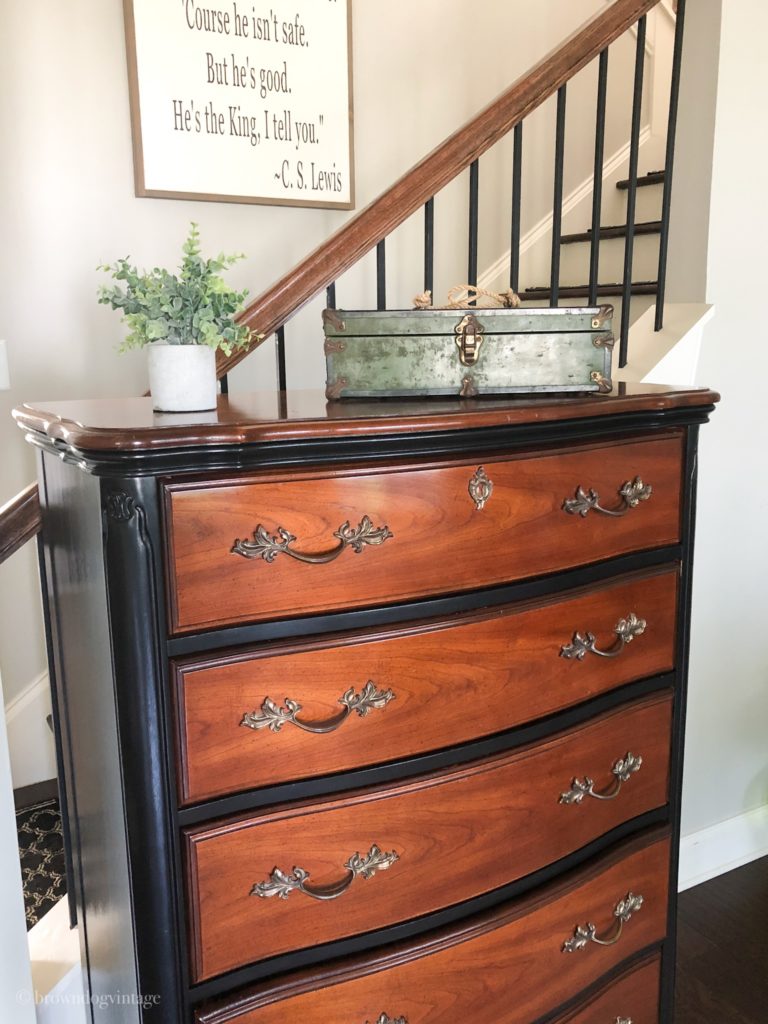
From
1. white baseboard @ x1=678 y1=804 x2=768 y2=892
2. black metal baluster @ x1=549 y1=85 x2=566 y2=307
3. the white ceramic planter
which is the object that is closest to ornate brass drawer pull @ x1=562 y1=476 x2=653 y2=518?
the white ceramic planter

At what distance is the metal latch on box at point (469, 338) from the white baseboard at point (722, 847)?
1657mm

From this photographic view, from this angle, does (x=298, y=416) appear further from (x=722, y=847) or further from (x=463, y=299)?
(x=722, y=847)

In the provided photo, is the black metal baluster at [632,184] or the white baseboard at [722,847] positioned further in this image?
the white baseboard at [722,847]

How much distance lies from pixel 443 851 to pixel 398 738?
0.18m

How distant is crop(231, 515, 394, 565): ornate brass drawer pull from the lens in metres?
0.93

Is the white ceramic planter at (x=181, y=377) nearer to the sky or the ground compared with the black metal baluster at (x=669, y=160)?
nearer to the ground

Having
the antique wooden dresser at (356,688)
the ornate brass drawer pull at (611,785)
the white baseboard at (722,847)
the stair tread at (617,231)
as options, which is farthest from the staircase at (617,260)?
the white baseboard at (722,847)

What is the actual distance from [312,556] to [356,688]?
18cm

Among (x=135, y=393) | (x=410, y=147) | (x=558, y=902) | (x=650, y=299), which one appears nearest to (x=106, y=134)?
(x=135, y=393)

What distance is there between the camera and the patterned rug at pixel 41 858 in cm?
184

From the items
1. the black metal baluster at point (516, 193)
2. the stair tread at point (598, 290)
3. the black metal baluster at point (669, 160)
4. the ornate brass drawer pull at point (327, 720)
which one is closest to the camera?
the ornate brass drawer pull at point (327, 720)

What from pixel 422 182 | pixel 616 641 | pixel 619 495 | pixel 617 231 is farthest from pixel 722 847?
pixel 422 182

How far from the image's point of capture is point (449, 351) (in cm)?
119

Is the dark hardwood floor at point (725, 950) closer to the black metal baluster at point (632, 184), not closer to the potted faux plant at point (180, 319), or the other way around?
the black metal baluster at point (632, 184)
